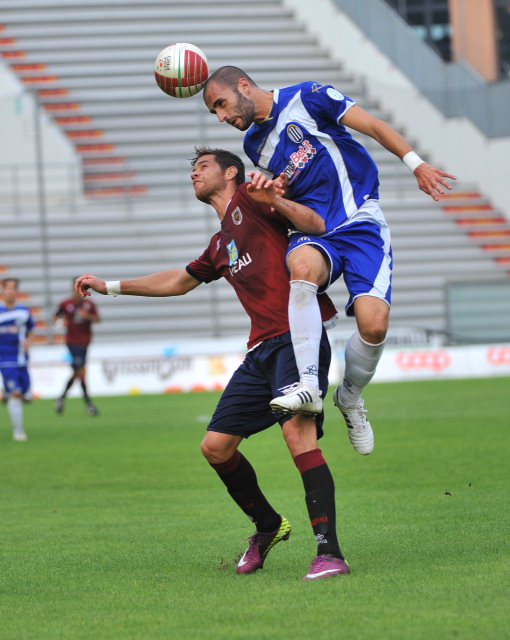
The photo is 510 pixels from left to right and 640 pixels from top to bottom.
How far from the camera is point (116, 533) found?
786cm

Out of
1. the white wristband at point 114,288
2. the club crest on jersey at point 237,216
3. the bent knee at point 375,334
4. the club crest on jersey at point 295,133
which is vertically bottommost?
the bent knee at point 375,334

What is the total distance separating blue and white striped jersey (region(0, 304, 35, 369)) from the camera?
17.0m

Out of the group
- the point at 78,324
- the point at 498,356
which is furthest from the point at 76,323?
the point at 498,356

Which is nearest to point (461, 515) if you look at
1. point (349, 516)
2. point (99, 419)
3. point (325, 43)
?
point (349, 516)

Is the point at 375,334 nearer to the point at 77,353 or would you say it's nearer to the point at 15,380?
the point at 15,380

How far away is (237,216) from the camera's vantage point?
244 inches

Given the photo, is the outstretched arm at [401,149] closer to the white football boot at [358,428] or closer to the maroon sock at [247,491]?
the white football boot at [358,428]

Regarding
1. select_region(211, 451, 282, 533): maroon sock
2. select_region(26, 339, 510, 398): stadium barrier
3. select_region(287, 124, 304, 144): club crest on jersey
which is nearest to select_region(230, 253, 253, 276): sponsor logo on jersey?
select_region(287, 124, 304, 144): club crest on jersey

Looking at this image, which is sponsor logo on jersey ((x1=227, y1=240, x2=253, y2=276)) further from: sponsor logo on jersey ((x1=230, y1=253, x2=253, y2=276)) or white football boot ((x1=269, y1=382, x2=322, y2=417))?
white football boot ((x1=269, y1=382, x2=322, y2=417))

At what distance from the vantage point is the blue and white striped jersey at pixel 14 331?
17031mm

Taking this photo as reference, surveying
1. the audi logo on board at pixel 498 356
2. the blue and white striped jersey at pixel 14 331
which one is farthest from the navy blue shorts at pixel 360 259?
the audi logo on board at pixel 498 356

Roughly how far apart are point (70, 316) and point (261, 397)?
15.4m

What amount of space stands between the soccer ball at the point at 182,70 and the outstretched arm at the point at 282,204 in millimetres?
922

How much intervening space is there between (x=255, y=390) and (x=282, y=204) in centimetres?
92
